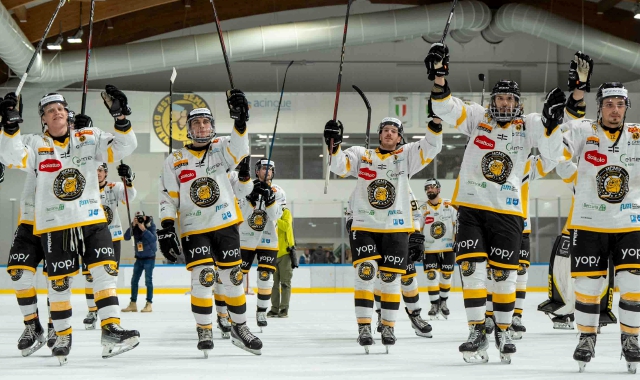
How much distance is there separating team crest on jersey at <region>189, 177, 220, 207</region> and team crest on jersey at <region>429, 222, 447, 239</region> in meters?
4.85

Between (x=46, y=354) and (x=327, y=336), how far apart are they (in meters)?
2.35

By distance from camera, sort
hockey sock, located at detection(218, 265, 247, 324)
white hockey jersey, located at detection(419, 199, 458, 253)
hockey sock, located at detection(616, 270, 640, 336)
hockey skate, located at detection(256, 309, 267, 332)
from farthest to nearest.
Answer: white hockey jersey, located at detection(419, 199, 458, 253) → hockey skate, located at detection(256, 309, 267, 332) → hockey sock, located at detection(218, 265, 247, 324) → hockey sock, located at detection(616, 270, 640, 336)

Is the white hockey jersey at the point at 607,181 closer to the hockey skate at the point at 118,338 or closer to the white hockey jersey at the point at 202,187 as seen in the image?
the white hockey jersey at the point at 202,187

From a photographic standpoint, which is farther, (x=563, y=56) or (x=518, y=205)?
(x=563, y=56)

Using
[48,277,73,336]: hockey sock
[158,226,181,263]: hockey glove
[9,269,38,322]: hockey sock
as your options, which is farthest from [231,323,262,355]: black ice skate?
[9,269,38,322]: hockey sock

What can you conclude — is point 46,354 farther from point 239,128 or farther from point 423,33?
point 423,33

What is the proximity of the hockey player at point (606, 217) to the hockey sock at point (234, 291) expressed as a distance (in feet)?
6.81

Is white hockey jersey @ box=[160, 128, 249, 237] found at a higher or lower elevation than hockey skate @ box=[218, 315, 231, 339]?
higher

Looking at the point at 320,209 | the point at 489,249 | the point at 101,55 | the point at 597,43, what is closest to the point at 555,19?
the point at 597,43

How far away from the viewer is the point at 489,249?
511cm

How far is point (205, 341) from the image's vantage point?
5223 mm

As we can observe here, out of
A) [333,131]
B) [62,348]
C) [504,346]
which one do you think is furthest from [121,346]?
[504,346]

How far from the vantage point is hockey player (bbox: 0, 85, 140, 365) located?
4.96 meters

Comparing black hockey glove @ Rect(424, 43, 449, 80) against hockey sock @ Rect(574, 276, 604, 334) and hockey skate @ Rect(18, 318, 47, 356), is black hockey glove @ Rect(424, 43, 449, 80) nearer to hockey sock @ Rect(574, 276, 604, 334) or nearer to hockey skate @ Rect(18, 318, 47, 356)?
hockey sock @ Rect(574, 276, 604, 334)
